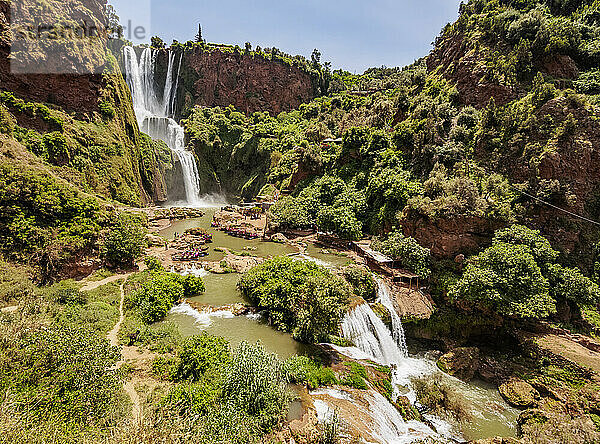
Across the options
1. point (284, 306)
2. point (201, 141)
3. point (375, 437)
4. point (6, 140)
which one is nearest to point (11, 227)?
point (6, 140)

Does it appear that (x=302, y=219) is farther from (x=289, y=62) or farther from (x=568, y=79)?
(x=289, y=62)

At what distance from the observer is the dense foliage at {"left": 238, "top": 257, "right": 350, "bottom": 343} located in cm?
1325

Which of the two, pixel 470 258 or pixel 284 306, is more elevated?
pixel 470 258

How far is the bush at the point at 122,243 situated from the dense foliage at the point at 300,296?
9365 millimetres

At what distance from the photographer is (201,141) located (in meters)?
61.6

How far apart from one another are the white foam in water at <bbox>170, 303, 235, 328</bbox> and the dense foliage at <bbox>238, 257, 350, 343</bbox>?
6.46ft

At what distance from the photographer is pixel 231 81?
240ft

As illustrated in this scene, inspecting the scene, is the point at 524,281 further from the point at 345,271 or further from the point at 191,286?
the point at 191,286

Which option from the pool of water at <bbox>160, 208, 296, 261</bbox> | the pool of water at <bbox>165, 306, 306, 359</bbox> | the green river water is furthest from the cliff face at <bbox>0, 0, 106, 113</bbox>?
the pool of water at <bbox>165, 306, 306, 359</bbox>

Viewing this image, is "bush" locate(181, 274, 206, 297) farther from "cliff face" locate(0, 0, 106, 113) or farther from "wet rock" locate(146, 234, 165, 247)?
"cliff face" locate(0, 0, 106, 113)

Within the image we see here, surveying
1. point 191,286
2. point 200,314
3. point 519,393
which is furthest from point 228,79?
point 519,393

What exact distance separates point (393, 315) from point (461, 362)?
14.1ft

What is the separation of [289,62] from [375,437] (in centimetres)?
8453

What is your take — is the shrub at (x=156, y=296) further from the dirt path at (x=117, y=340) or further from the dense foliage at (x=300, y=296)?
the dense foliage at (x=300, y=296)
